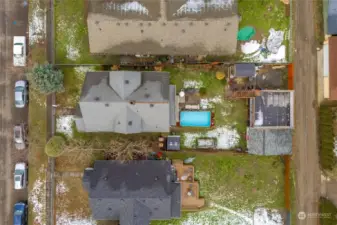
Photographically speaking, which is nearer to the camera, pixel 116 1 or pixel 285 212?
pixel 116 1

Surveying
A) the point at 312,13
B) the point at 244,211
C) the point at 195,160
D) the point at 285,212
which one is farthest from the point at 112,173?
the point at 312,13

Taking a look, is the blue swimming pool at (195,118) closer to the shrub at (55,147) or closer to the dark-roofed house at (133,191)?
the dark-roofed house at (133,191)

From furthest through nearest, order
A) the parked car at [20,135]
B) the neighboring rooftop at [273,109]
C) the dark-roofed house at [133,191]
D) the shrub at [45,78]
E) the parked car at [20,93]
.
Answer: the parked car at [20,135] < the parked car at [20,93] < the neighboring rooftop at [273,109] < the shrub at [45,78] < the dark-roofed house at [133,191]

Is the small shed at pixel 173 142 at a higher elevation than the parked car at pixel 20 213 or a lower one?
higher

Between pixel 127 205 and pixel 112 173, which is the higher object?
pixel 112 173

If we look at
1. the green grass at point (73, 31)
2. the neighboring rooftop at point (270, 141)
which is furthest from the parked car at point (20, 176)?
the neighboring rooftop at point (270, 141)

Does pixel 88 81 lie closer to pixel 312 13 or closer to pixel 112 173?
pixel 112 173
